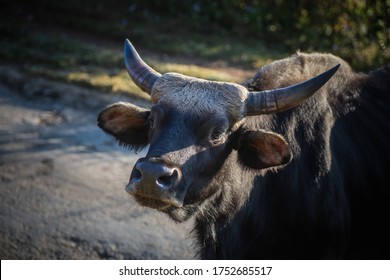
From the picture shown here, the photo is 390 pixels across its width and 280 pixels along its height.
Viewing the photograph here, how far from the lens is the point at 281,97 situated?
12.1 ft

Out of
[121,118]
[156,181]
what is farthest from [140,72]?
[156,181]

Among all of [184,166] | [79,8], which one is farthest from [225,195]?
[79,8]

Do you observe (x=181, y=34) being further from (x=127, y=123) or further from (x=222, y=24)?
(x=127, y=123)

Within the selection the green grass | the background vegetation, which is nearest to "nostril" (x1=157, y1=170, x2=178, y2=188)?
the green grass

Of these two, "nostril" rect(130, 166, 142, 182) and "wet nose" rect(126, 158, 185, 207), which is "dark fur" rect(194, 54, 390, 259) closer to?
"wet nose" rect(126, 158, 185, 207)

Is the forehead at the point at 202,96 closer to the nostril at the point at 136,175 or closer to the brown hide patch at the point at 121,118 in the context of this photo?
the brown hide patch at the point at 121,118

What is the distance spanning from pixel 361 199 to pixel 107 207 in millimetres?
3045

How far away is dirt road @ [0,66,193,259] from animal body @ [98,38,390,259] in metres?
0.85

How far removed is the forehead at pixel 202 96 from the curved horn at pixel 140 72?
8.3 inches

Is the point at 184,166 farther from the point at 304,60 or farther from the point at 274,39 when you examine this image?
the point at 274,39

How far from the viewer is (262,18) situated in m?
13.7

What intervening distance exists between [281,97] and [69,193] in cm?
350

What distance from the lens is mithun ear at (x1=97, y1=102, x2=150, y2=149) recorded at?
4137 millimetres

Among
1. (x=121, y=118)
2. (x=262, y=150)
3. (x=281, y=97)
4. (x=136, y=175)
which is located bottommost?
(x=136, y=175)
